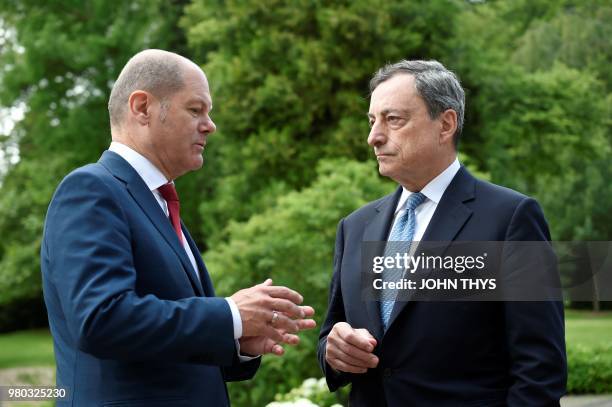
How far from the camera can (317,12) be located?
1457 centimetres

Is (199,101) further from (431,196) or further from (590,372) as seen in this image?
(590,372)

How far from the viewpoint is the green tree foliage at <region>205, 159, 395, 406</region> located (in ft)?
28.3

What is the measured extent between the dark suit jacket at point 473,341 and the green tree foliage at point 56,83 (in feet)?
52.2

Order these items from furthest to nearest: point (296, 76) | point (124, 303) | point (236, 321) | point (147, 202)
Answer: point (296, 76) < point (147, 202) < point (236, 321) < point (124, 303)

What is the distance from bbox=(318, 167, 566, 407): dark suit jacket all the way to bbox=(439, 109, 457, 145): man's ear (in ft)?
0.76

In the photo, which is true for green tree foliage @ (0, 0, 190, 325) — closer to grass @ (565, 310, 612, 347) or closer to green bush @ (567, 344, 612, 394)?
grass @ (565, 310, 612, 347)

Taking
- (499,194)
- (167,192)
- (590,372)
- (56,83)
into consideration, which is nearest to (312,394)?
(499,194)

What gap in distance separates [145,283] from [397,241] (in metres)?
1.12

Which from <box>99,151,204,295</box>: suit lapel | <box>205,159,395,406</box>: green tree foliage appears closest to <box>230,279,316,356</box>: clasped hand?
<box>99,151,204,295</box>: suit lapel

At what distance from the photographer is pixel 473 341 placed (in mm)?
2924

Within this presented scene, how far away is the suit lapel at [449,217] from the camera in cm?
307

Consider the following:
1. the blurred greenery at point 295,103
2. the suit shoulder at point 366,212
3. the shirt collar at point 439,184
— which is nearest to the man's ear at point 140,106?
the suit shoulder at point 366,212

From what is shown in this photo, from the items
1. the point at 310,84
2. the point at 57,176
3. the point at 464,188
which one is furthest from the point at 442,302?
the point at 57,176

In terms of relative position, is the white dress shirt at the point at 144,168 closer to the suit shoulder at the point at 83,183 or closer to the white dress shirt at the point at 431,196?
the suit shoulder at the point at 83,183
